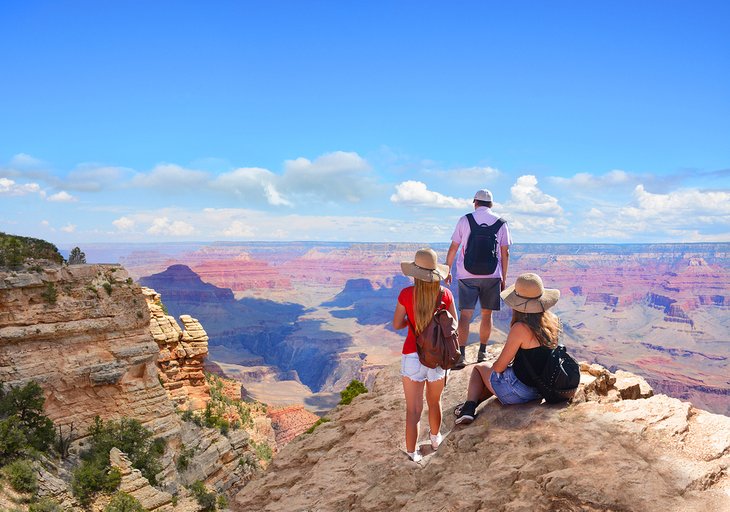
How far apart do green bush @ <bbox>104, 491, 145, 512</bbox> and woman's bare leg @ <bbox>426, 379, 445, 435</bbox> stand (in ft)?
33.5

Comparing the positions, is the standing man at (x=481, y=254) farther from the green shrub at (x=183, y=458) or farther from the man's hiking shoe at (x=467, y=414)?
the green shrub at (x=183, y=458)

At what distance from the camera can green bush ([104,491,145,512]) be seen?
465 inches

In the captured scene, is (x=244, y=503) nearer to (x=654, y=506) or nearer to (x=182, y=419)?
(x=654, y=506)

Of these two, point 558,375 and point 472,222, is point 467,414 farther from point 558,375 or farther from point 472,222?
point 472,222

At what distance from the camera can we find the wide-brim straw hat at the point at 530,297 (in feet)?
18.2

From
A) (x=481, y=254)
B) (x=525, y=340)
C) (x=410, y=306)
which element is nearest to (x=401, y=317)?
(x=410, y=306)

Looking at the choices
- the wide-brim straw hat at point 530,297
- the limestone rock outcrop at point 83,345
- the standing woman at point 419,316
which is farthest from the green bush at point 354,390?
the limestone rock outcrop at point 83,345

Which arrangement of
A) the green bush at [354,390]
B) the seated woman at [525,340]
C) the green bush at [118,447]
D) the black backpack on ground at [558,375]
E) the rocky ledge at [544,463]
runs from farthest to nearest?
the green bush at [354,390] → the green bush at [118,447] → the seated woman at [525,340] → the black backpack on ground at [558,375] → the rocky ledge at [544,463]

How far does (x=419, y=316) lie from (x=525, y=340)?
1.33 m

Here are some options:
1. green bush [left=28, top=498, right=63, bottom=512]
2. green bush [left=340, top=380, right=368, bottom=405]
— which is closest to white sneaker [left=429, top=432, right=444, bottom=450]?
green bush [left=340, top=380, right=368, bottom=405]

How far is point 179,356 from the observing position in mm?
23266

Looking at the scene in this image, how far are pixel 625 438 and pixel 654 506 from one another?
1056 mm

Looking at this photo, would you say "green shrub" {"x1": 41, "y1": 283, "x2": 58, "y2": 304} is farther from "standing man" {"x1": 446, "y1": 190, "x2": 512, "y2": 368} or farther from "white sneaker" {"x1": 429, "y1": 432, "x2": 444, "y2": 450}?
"white sneaker" {"x1": 429, "y1": 432, "x2": 444, "y2": 450}

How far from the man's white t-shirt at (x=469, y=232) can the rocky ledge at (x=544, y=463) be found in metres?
2.06
